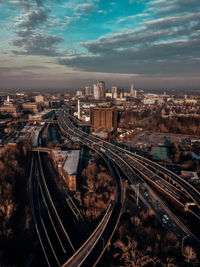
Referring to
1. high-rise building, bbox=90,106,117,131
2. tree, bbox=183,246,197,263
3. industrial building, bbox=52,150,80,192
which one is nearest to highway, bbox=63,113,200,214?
tree, bbox=183,246,197,263

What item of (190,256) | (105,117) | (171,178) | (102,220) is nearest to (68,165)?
(102,220)

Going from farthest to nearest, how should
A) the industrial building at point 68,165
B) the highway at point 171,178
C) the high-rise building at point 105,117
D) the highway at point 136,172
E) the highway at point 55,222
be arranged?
1. the high-rise building at point 105,117
2. the industrial building at point 68,165
3. the highway at point 136,172
4. the highway at point 171,178
5. the highway at point 55,222

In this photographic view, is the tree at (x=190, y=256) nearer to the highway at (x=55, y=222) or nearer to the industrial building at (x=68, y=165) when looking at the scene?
the highway at (x=55, y=222)

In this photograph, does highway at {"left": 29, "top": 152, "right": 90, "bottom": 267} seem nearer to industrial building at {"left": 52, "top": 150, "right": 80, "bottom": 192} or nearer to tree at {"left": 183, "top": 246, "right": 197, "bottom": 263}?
industrial building at {"left": 52, "top": 150, "right": 80, "bottom": 192}

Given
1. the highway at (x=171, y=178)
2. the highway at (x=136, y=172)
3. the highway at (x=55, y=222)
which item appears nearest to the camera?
the highway at (x=55, y=222)

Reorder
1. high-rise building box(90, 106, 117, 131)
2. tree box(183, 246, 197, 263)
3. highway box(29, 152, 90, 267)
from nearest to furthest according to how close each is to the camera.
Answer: tree box(183, 246, 197, 263) → highway box(29, 152, 90, 267) → high-rise building box(90, 106, 117, 131)

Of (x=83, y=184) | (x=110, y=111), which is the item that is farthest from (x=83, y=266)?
(x=110, y=111)

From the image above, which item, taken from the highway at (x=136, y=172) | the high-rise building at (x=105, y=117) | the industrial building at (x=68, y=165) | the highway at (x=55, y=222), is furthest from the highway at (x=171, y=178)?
the high-rise building at (x=105, y=117)

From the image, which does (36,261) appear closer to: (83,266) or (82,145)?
(83,266)
